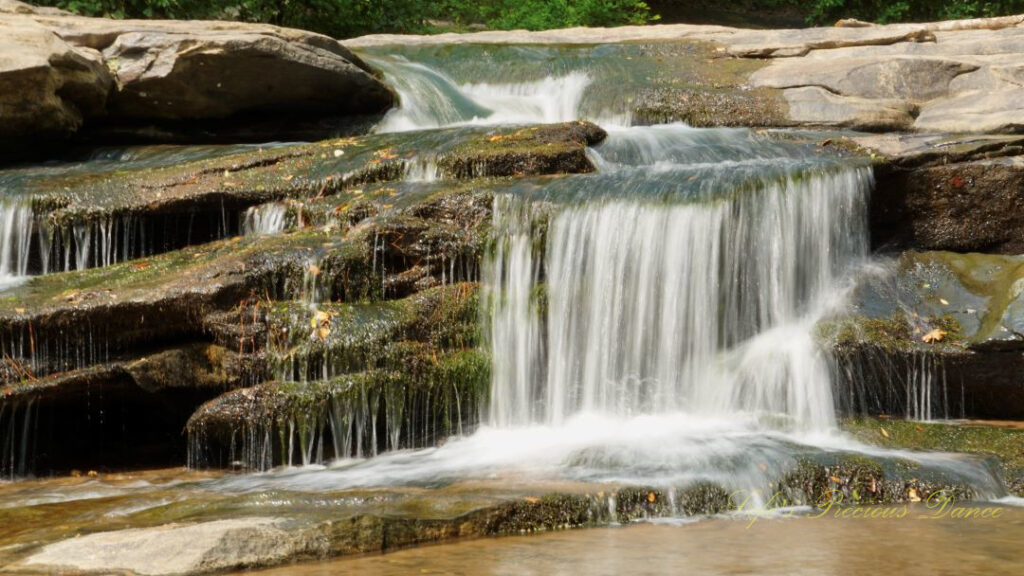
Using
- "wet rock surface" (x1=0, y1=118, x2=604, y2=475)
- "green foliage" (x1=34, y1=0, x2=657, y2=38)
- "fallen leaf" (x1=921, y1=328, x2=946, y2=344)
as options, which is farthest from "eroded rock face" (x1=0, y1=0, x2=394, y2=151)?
"fallen leaf" (x1=921, y1=328, x2=946, y2=344)

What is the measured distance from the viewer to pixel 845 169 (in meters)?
8.20

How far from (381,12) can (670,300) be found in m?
12.3

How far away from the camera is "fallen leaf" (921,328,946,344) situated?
24.1 ft

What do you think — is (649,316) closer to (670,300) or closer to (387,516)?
(670,300)

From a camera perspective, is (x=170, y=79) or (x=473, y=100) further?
(x=473, y=100)

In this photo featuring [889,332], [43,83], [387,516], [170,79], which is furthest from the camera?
[170,79]

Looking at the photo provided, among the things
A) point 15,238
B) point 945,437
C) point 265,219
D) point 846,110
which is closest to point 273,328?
point 265,219

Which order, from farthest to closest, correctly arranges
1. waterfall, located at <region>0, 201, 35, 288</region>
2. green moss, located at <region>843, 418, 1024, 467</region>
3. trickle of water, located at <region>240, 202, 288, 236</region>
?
waterfall, located at <region>0, 201, 35, 288</region> → trickle of water, located at <region>240, 202, 288, 236</region> → green moss, located at <region>843, 418, 1024, 467</region>

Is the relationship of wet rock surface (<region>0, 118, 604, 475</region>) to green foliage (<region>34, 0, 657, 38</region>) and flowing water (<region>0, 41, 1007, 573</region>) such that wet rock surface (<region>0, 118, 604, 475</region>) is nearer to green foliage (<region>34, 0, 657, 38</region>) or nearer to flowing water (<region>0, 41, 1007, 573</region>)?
flowing water (<region>0, 41, 1007, 573</region>)

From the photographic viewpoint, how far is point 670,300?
772 cm

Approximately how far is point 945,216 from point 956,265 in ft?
1.61

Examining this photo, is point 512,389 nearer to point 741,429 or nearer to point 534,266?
point 534,266

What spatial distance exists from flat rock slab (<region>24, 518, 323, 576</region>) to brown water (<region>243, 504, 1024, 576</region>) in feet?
0.43

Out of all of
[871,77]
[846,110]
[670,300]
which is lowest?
[670,300]
